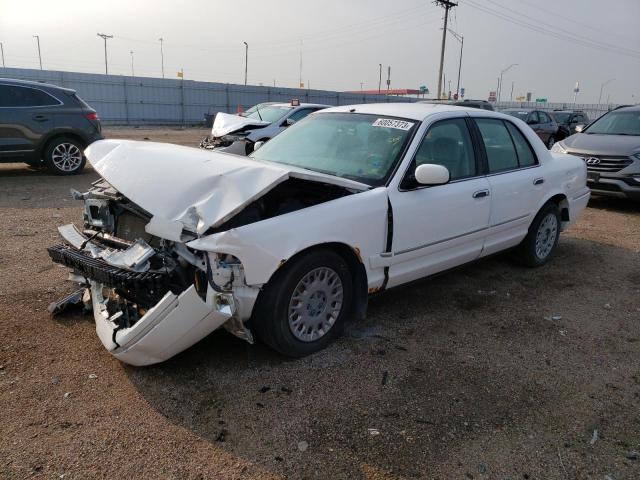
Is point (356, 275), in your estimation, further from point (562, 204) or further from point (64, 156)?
point (64, 156)

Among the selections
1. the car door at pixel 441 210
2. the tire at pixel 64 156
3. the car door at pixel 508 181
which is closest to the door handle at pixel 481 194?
the car door at pixel 441 210

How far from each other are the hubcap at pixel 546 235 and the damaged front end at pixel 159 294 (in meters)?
3.73

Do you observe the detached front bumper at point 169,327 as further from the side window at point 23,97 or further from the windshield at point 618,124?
the windshield at point 618,124

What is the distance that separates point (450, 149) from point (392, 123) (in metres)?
0.57

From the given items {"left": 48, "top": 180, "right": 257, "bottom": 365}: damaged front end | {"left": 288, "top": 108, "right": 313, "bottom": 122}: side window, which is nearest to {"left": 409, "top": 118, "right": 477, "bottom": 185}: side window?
{"left": 48, "top": 180, "right": 257, "bottom": 365}: damaged front end

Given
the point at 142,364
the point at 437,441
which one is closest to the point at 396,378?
the point at 437,441

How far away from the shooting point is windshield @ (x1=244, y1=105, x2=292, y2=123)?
12.6m

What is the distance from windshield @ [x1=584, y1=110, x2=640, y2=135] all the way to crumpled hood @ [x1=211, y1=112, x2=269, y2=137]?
22.8 ft

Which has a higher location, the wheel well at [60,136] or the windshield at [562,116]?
the windshield at [562,116]

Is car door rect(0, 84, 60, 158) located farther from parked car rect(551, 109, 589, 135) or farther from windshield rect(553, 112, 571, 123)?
windshield rect(553, 112, 571, 123)

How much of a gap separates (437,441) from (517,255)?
11.2 feet

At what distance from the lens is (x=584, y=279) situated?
5516mm

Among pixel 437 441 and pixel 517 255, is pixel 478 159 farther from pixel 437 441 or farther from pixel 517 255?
pixel 437 441

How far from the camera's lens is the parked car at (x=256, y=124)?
36.8ft
